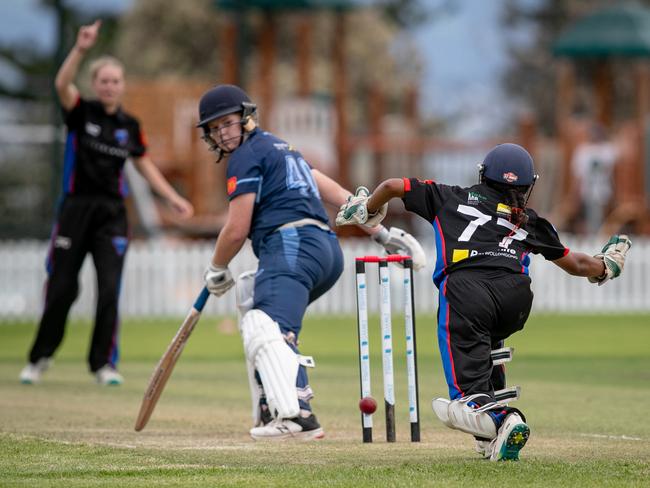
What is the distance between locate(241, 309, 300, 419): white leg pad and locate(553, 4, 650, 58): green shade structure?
21.8 m

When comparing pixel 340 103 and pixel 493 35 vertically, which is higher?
pixel 493 35

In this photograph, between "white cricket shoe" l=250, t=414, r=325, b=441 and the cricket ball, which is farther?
"white cricket shoe" l=250, t=414, r=325, b=441

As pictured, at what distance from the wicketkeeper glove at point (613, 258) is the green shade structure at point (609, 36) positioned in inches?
844

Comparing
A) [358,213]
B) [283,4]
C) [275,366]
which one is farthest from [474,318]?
[283,4]

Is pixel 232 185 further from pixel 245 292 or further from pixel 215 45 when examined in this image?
pixel 215 45

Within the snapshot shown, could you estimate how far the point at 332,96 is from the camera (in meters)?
29.9

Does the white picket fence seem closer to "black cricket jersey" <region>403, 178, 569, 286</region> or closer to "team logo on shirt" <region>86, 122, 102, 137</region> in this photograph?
"team logo on shirt" <region>86, 122, 102, 137</region>

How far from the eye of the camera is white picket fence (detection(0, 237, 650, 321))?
21000 mm

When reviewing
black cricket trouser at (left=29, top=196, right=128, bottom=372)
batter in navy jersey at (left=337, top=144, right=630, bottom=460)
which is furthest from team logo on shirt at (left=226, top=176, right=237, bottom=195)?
black cricket trouser at (left=29, top=196, right=128, bottom=372)

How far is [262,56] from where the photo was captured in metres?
27.2

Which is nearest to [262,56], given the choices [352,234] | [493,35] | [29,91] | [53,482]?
[352,234]

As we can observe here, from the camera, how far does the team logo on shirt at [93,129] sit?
11.6 m

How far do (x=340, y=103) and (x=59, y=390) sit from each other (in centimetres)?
1605

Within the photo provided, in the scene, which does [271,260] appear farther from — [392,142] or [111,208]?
[392,142]
